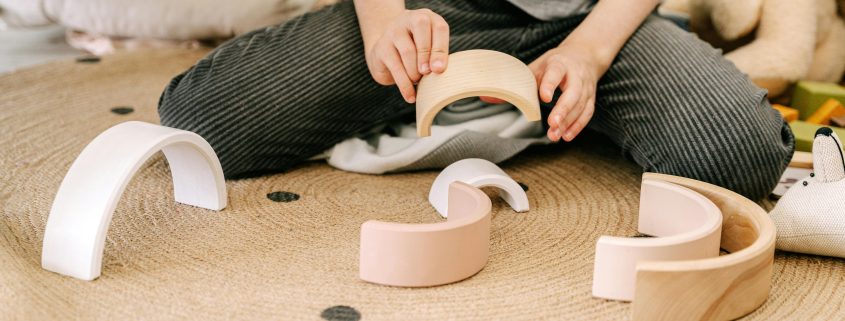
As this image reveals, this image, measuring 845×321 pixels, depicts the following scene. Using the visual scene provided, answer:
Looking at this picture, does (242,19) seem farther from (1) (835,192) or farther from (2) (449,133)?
(1) (835,192)

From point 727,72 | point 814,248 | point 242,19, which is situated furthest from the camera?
point 242,19

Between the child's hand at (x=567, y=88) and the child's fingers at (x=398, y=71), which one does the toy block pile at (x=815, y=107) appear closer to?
the child's hand at (x=567, y=88)

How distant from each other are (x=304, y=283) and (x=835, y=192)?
474 mm

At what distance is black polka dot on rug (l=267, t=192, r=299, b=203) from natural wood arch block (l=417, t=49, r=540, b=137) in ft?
0.61

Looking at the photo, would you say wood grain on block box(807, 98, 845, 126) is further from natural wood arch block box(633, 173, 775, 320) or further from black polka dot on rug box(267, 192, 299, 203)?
black polka dot on rug box(267, 192, 299, 203)

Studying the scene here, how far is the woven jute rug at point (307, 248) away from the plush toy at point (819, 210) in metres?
0.02

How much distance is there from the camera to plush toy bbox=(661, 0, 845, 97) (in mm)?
1137

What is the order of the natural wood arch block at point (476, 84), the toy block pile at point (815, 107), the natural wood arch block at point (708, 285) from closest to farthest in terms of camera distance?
the natural wood arch block at point (708, 285) → the natural wood arch block at point (476, 84) → the toy block pile at point (815, 107)

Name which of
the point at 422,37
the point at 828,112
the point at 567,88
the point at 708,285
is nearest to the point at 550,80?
the point at 567,88

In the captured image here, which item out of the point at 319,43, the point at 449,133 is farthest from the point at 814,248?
the point at 319,43

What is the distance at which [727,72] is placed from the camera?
2.89ft

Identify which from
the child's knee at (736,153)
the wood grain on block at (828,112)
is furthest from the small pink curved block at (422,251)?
the wood grain on block at (828,112)

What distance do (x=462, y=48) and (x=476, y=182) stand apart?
0.23 meters

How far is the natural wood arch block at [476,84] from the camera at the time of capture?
0.71 metres
